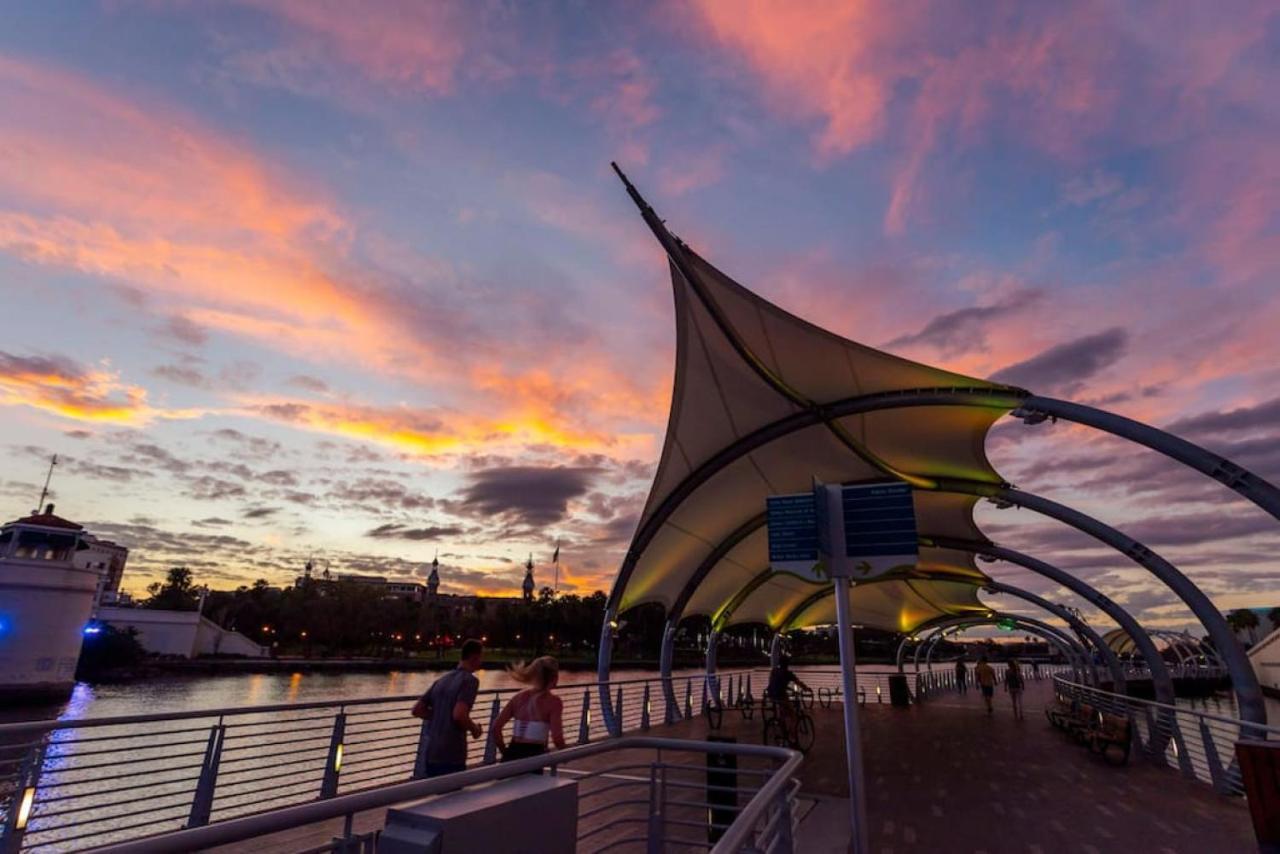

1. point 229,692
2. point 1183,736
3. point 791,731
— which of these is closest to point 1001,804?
point 791,731

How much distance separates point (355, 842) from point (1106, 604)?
19.4 m

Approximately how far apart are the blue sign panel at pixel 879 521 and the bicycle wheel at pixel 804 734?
7888 mm

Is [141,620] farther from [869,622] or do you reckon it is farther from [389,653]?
[869,622]

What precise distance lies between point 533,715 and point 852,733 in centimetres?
276

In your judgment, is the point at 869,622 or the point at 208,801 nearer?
the point at 208,801

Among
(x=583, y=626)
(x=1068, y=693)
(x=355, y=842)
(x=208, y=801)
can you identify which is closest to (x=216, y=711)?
(x=208, y=801)

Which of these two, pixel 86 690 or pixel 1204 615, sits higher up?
pixel 1204 615

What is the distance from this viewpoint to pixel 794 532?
20.0 ft

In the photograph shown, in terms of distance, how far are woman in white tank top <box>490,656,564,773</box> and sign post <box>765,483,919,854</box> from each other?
7.59 ft

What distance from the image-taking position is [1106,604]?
16.5 m

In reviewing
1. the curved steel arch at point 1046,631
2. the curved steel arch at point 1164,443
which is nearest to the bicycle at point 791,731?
the curved steel arch at point 1164,443

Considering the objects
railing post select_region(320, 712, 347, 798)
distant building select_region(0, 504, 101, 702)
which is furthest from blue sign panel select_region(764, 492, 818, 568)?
distant building select_region(0, 504, 101, 702)

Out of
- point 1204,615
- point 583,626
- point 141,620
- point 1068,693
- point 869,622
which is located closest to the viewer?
point 1204,615

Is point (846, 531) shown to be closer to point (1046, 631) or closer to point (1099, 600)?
point (1099, 600)
